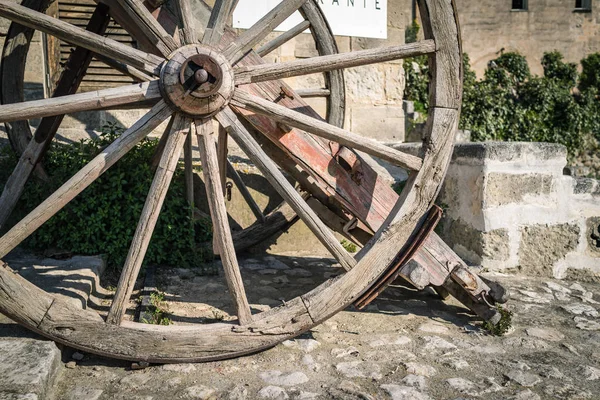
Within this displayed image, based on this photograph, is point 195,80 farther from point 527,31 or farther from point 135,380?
point 527,31

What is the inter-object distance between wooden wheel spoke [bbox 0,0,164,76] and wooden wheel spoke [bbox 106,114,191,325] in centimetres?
25

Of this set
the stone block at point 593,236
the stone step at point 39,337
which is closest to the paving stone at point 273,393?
the stone step at point 39,337

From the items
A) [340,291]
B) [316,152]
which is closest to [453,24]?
[316,152]

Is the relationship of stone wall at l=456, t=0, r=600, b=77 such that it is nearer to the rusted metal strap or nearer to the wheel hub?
the rusted metal strap

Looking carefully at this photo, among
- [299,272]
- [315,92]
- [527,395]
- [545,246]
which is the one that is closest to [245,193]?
[299,272]

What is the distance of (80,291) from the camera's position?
8.49 feet

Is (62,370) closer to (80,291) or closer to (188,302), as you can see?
(80,291)

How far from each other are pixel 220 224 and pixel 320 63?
79cm

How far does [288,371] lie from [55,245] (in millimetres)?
1742

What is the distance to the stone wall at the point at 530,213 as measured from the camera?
12.0 feet

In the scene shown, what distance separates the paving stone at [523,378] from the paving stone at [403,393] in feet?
1.34

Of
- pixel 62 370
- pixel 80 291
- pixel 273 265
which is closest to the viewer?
pixel 62 370

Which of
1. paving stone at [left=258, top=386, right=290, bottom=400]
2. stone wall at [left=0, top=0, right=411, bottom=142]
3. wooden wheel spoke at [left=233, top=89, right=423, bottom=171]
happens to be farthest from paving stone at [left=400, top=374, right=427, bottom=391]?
stone wall at [left=0, top=0, right=411, bottom=142]

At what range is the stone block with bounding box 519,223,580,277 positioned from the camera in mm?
3756
